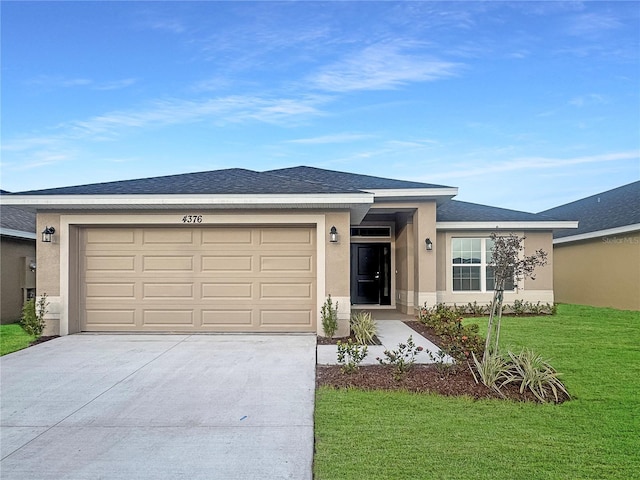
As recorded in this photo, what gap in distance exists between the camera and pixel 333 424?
4906mm

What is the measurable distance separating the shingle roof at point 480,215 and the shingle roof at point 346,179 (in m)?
1.86

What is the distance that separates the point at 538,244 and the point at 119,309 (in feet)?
39.3

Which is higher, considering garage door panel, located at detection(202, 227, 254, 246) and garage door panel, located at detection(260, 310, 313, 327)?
garage door panel, located at detection(202, 227, 254, 246)

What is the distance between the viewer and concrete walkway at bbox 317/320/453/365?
7.68m

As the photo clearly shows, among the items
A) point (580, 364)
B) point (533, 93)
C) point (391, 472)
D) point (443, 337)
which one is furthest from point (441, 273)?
point (391, 472)

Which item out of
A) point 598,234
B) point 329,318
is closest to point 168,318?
point 329,318

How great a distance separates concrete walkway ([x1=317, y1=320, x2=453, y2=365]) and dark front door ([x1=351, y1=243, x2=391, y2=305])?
3.90m

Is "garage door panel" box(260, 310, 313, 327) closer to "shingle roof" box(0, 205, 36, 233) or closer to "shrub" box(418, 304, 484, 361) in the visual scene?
"shrub" box(418, 304, 484, 361)

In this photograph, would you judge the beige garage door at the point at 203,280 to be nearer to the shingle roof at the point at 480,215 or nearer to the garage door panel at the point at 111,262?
the garage door panel at the point at 111,262

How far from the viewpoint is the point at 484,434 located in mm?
4617

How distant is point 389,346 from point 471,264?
6.62 m

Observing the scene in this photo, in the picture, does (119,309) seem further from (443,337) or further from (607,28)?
(607,28)

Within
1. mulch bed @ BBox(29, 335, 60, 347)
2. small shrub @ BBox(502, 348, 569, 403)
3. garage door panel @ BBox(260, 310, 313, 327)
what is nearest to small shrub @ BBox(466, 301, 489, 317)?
garage door panel @ BBox(260, 310, 313, 327)

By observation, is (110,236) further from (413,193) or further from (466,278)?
(466,278)
